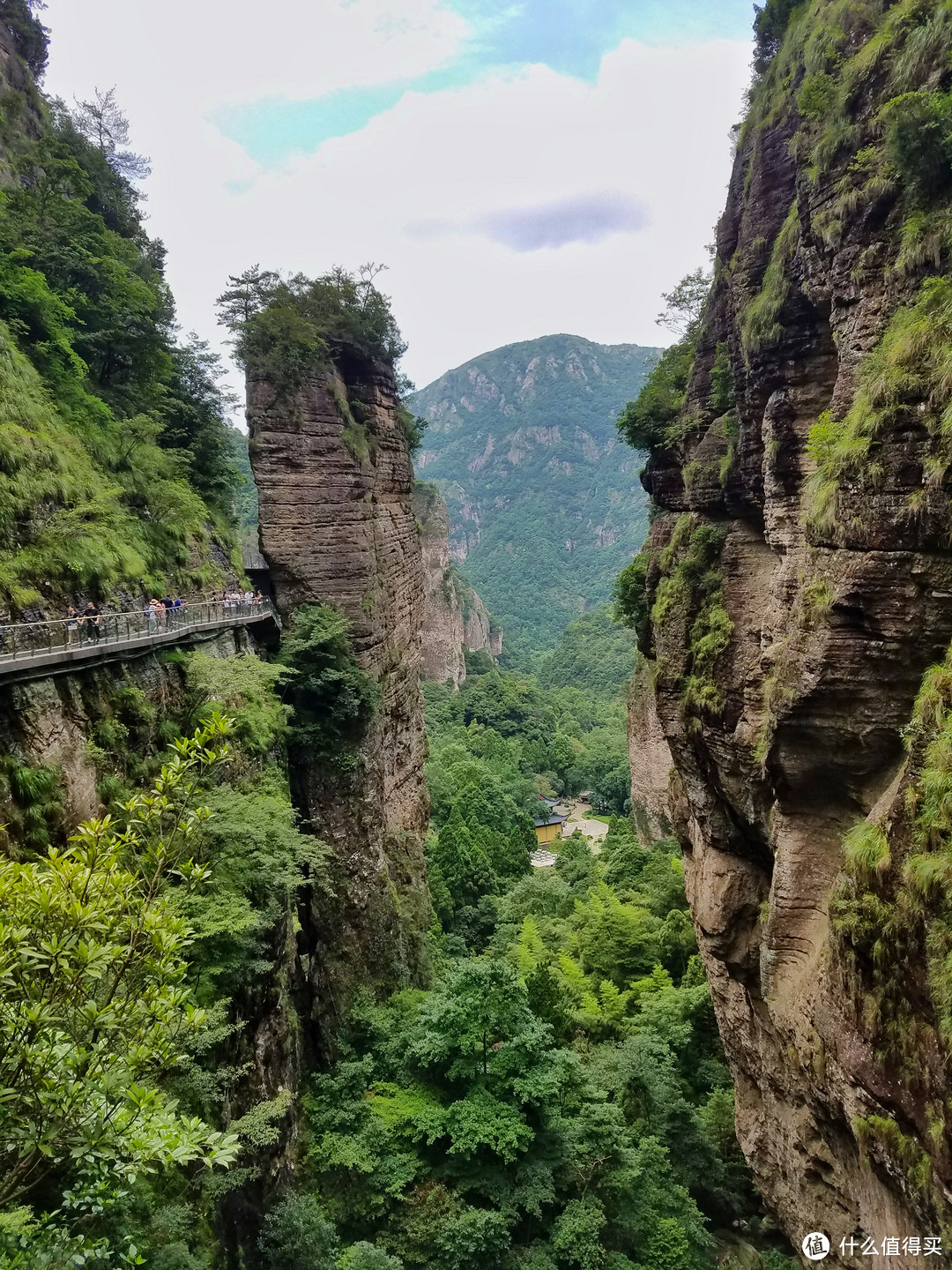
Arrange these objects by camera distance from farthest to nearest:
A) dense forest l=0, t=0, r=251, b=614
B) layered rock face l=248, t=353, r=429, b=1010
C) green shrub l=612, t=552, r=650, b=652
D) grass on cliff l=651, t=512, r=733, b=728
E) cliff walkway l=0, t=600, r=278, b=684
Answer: green shrub l=612, t=552, r=650, b=652, layered rock face l=248, t=353, r=429, b=1010, grass on cliff l=651, t=512, r=733, b=728, dense forest l=0, t=0, r=251, b=614, cliff walkway l=0, t=600, r=278, b=684

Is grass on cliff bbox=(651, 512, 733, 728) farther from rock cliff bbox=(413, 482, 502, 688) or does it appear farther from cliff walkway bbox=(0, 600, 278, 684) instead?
rock cliff bbox=(413, 482, 502, 688)

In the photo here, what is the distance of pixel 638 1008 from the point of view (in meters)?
19.9

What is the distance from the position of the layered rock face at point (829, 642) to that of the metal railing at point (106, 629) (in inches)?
432

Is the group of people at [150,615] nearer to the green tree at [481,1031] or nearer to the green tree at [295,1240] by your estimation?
the green tree at [295,1240]

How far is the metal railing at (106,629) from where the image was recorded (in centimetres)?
925

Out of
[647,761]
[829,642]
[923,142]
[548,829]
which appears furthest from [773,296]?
[548,829]

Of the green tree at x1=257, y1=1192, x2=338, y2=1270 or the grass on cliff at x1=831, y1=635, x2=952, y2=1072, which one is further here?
the green tree at x1=257, y1=1192, x2=338, y2=1270

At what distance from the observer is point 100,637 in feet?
36.3

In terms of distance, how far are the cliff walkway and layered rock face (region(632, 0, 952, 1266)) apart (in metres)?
10.9

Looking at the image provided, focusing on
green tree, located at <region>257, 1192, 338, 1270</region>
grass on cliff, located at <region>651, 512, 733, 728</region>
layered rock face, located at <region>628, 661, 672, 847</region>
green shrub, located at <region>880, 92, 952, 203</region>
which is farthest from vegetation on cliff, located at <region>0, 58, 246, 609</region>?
layered rock face, located at <region>628, 661, 672, 847</region>

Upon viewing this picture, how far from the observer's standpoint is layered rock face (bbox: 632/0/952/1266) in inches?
296

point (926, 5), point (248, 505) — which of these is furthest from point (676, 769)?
point (248, 505)

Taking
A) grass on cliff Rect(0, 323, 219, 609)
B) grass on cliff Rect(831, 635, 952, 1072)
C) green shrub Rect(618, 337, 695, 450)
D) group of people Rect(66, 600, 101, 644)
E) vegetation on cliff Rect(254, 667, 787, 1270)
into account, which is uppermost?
green shrub Rect(618, 337, 695, 450)

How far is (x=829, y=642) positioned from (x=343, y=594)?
13.7m
